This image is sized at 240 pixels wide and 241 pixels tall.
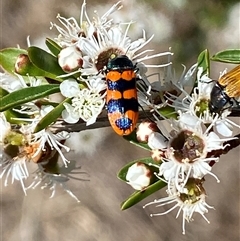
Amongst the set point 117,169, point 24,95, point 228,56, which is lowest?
point 117,169

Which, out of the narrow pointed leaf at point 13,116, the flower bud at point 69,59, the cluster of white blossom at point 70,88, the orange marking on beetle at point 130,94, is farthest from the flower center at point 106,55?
the narrow pointed leaf at point 13,116

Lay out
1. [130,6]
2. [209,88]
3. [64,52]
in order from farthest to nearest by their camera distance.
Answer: [130,6] → [209,88] → [64,52]

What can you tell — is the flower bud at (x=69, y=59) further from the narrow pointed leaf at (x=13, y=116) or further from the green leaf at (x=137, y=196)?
the green leaf at (x=137, y=196)

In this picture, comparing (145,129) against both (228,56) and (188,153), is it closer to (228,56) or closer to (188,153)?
(188,153)

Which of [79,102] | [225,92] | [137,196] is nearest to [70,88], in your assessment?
[79,102]

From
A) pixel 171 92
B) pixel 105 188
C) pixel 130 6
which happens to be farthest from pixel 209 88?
pixel 105 188

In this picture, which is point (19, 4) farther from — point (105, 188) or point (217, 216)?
point (217, 216)

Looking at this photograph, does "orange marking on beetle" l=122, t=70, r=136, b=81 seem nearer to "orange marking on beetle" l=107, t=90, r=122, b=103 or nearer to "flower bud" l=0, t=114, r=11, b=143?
"orange marking on beetle" l=107, t=90, r=122, b=103
